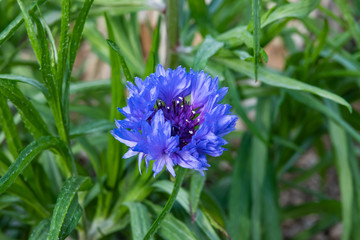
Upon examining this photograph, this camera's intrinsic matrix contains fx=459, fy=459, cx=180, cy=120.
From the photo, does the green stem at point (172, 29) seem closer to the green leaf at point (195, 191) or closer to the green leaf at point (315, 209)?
the green leaf at point (195, 191)

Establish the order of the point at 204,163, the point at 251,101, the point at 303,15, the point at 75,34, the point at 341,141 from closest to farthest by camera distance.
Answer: the point at 204,163
the point at 75,34
the point at 303,15
the point at 341,141
the point at 251,101

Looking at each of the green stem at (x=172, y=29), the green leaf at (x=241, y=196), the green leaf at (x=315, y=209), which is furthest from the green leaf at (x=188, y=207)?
the green leaf at (x=315, y=209)

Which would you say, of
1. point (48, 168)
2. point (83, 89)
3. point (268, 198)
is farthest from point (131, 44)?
point (268, 198)

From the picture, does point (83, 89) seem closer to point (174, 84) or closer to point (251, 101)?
point (174, 84)

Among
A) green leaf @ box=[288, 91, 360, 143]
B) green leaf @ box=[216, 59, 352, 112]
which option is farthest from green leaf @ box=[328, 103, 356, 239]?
green leaf @ box=[216, 59, 352, 112]

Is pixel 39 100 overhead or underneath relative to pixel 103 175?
overhead

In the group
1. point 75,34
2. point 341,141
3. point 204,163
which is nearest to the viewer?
point 204,163

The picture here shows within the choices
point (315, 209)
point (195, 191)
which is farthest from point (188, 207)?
point (315, 209)

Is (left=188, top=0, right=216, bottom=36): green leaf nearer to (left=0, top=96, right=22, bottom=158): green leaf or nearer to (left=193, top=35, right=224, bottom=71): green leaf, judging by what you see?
(left=193, top=35, right=224, bottom=71): green leaf
